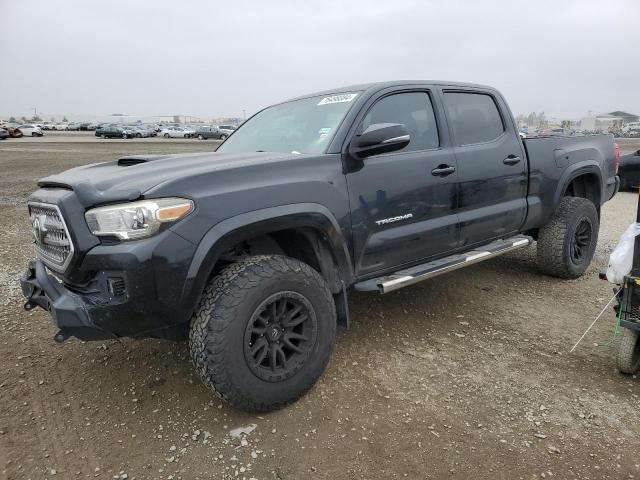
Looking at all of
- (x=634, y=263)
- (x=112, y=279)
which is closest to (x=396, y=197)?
(x=634, y=263)

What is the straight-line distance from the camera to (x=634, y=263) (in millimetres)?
3057

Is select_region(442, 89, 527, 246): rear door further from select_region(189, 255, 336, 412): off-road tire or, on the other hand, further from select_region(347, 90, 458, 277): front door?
select_region(189, 255, 336, 412): off-road tire

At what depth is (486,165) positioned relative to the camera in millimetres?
3945

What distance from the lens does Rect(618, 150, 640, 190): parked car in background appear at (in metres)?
10.7

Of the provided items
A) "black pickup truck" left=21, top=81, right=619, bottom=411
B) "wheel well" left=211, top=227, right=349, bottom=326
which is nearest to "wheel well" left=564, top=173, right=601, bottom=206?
"black pickup truck" left=21, top=81, right=619, bottom=411

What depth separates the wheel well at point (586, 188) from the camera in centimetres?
518

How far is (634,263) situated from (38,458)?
3.57m

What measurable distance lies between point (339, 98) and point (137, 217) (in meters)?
1.80

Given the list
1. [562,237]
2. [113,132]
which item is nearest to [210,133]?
[113,132]

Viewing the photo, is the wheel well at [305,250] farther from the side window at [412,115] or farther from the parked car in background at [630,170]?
the parked car in background at [630,170]

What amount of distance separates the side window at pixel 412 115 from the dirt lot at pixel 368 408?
1.46 metres


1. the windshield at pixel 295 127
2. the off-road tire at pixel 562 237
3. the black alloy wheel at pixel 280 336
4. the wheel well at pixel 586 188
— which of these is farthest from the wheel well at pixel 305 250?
the wheel well at pixel 586 188

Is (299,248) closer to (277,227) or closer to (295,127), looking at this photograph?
(277,227)

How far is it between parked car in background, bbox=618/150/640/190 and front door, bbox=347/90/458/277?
361 inches
